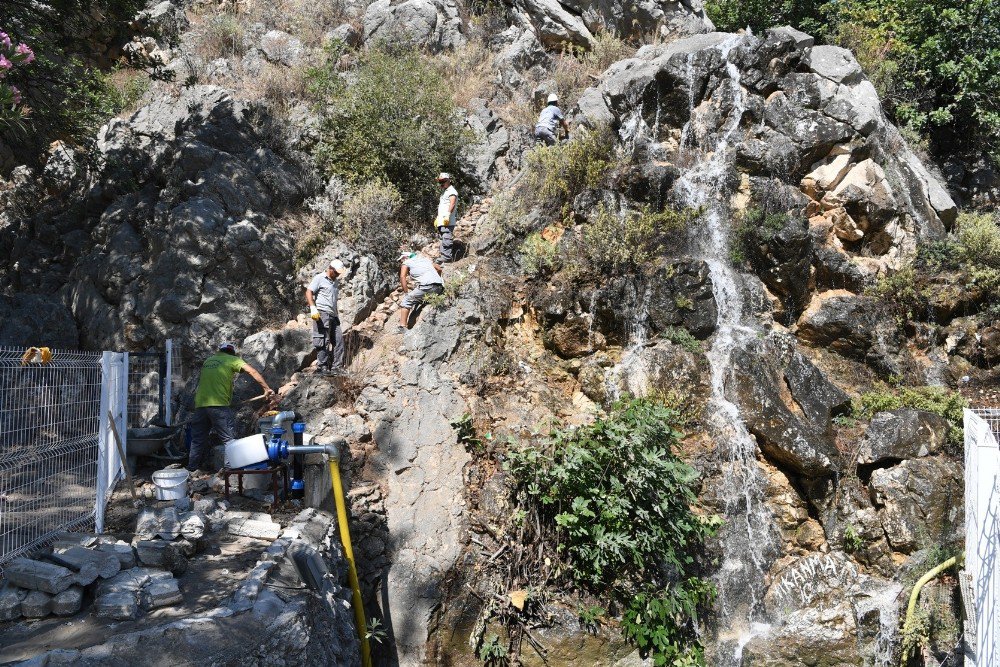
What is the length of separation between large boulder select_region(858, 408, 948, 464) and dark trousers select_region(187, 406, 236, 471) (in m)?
7.61

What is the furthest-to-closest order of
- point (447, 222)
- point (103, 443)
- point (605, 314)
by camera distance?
point (447, 222)
point (605, 314)
point (103, 443)

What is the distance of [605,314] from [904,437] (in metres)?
4.03

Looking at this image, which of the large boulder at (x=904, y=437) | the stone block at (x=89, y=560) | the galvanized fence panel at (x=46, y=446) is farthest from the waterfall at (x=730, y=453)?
the galvanized fence panel at (x=46, y=446)

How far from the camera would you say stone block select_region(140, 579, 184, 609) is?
4.36 m

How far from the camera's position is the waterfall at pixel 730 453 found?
7070mm

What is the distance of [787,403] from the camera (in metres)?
8.22

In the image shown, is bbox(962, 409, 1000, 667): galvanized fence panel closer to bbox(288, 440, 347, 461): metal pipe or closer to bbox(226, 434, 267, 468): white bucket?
bbox(288, 440, 347, 461): metal pipe

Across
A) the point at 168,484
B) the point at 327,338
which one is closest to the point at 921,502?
the point at 327,338

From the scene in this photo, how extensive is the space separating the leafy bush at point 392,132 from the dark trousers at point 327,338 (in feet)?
10.7

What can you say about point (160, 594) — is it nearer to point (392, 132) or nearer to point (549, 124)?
point (392, 132)

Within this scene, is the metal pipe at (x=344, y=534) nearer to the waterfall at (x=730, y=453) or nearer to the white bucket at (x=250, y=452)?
the white bucket at (x=250, y=452)

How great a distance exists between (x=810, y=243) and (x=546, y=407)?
16.2 ft

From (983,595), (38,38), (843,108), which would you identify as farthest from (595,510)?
(38,38)

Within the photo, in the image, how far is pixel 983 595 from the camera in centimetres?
567
